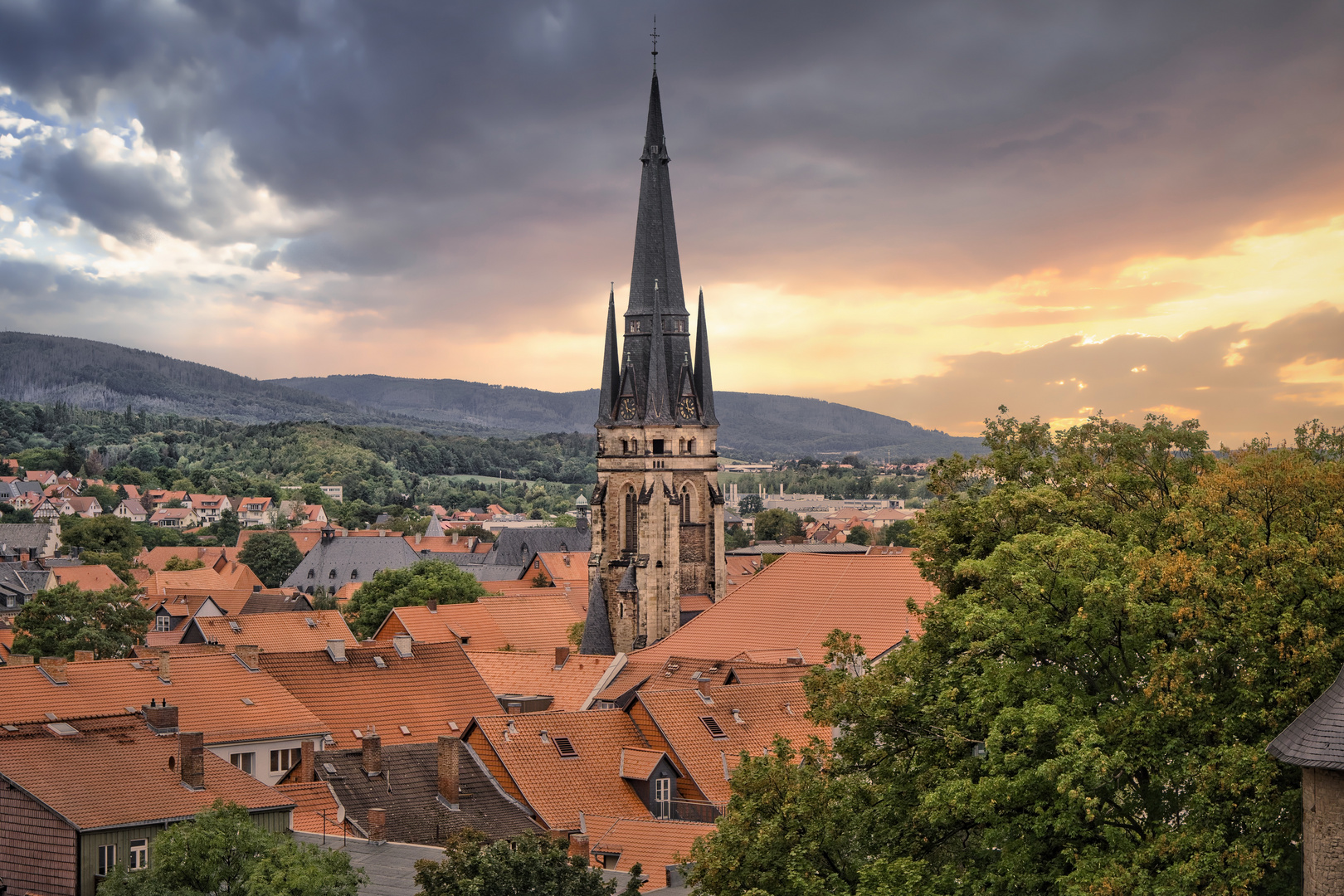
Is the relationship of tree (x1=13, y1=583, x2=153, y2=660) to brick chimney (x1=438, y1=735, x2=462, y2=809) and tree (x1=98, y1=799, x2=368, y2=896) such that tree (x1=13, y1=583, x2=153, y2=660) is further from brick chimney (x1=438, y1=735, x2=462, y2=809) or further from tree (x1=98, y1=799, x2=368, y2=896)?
tree (x1=98, y1=799, x2=368, y2=896)

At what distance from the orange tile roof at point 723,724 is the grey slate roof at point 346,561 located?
292ft

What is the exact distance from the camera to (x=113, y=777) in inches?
1318

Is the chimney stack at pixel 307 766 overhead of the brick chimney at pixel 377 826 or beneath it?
overhead

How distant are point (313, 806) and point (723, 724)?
1321 cm

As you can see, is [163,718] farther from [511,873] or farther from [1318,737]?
[1318,737]

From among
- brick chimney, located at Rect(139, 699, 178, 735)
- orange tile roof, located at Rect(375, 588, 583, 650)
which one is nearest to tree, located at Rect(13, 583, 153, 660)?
orange tile roof, located at Rect(375, 588, 583, 650)

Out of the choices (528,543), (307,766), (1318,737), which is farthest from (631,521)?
(528,543)

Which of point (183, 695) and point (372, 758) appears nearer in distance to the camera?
point (372, 758)

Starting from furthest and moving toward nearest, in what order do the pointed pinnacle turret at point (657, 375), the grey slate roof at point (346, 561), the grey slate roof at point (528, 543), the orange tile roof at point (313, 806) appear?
the grey slate roof at point (528, 543) < the grey slate roof at point (346, 561) < the pointed pinnacle turret at point (657, 375) < the orange tile roof at point (313, 806)

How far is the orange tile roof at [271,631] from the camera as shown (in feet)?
220

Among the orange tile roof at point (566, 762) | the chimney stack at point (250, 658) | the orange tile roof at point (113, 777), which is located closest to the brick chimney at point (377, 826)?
the orange tile roof at point (113, 777)

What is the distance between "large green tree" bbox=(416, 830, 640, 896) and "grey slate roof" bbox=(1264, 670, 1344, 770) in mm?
10699

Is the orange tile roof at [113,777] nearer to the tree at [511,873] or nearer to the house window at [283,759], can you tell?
the house window at [283,759]

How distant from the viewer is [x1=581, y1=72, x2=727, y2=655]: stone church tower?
238ft
